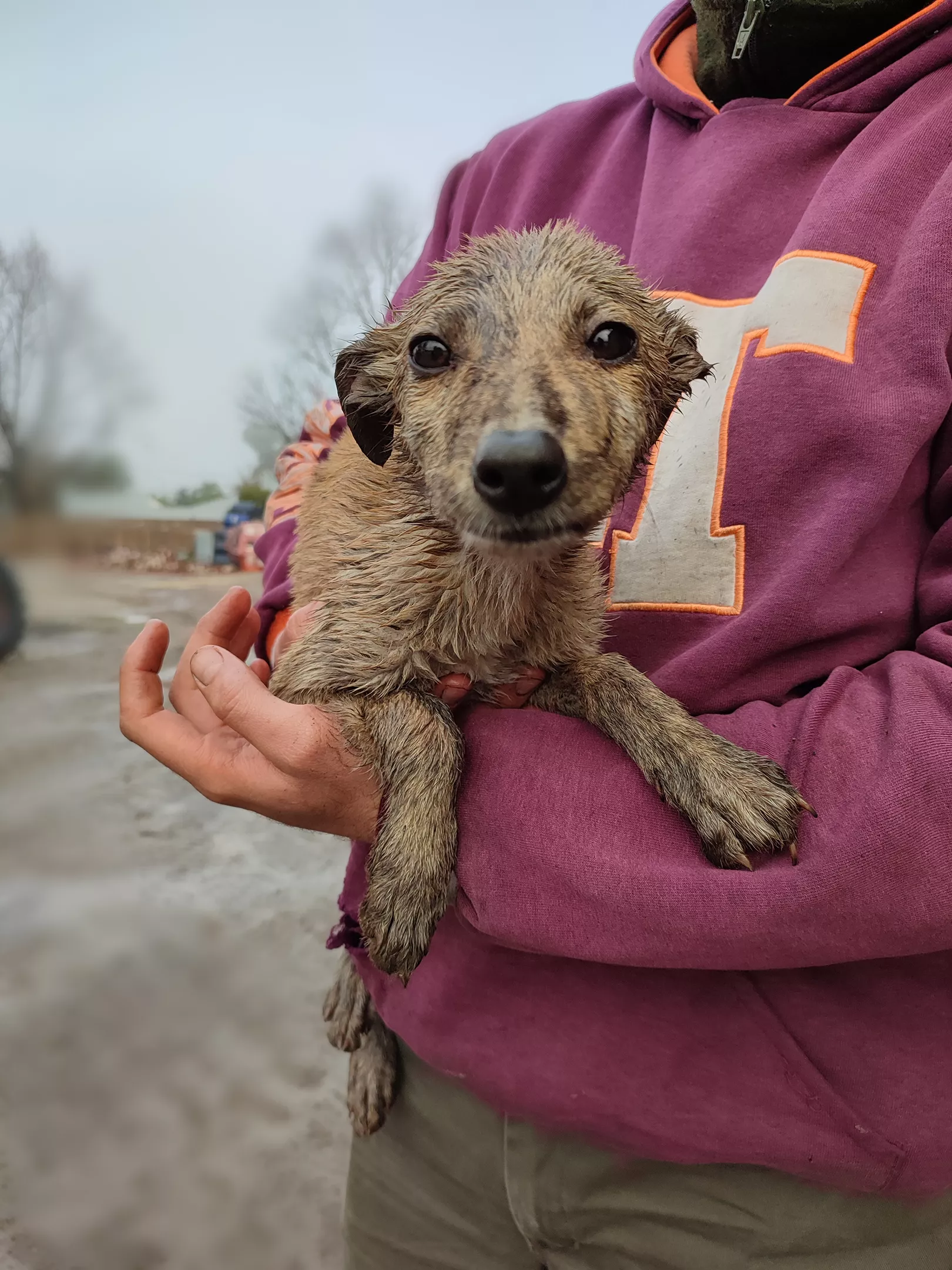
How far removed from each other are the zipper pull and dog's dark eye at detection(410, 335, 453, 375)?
971mm

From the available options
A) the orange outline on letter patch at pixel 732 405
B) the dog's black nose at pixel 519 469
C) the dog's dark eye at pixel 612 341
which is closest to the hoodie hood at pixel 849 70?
the orange outline on letter patch at pixel 732 405

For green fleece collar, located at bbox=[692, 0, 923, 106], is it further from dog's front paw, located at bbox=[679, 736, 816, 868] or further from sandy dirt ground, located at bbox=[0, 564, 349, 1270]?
sandy dirt ground, located at bbox=[0, 564, 349, 1270]

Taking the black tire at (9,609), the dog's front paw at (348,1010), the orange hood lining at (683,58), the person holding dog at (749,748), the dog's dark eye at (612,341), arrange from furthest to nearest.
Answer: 1. the black tire at (9,609)
2. the dog's front paw at (348,1010)
3. the orange hood lining at (683,58)
4. the dog's dark eye at (612,341)
5. the person holding dog at (749,748)

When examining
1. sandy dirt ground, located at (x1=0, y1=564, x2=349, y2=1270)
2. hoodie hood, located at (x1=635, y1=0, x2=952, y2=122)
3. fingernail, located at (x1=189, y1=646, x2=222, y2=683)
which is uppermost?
hoodie hood, located at (x1=635, y1=0, x2=952, y2=122)

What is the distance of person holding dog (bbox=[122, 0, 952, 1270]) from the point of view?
3.43 feet

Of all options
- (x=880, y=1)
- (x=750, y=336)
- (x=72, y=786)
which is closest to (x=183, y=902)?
(x=72, y=786)

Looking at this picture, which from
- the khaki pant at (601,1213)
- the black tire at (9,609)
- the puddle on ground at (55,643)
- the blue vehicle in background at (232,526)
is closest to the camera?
the khaki pant at (601,1213)

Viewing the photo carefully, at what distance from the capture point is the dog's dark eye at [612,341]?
1.30 m

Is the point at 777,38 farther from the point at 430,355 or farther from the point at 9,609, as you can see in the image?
the point at 9,609

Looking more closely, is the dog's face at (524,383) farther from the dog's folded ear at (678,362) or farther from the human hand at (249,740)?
the human hand at (249,740)

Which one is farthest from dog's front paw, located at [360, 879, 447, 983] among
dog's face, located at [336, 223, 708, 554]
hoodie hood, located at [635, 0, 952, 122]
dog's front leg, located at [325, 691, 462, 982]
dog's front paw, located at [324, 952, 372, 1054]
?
hoodie hood, located at [635, 0, 952, 122]

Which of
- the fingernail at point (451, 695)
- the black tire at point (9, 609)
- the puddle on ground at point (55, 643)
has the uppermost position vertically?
the fingernail at point (451, 695)

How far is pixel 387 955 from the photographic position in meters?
1.21

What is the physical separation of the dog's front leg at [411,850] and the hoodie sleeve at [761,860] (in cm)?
5
